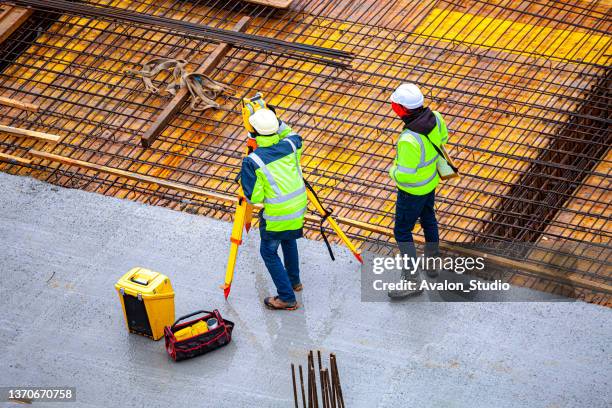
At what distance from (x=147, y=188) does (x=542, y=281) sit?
4.09 metres

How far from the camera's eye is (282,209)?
908 centimetres

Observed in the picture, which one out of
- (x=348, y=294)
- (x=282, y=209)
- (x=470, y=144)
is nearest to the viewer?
(x=282, y=209)

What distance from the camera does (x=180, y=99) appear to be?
1208cm

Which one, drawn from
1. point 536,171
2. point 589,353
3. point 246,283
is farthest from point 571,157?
point 246,283

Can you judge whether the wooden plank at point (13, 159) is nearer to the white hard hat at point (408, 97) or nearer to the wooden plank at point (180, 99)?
the wooden plank at point (180, 99)

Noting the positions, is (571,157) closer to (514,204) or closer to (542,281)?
(514,204)

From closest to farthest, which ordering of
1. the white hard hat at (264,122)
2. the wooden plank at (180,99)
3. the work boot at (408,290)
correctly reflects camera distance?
the white hard hat at (264,122), the work boot at (408,290), the wooden plank at (180,99)

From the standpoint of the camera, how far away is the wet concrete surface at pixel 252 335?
8938mm

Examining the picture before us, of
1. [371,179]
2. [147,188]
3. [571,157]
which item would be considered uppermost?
[147,188]

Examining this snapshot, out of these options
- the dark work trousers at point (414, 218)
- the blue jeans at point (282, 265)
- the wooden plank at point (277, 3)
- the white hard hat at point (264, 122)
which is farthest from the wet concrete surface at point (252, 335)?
the wooden plank at point (277, 3)

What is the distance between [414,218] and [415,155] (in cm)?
67

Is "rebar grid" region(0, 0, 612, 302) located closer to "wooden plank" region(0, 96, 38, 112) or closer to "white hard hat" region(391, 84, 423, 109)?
"wooden plank" region(0, 96, 38, 112)

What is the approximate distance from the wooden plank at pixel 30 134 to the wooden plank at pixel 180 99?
0.95 meters

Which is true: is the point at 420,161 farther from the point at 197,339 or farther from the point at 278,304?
the point at 197,339
